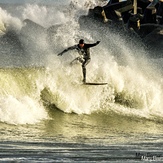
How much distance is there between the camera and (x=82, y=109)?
73.5 ft

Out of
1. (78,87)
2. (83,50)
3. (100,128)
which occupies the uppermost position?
(83,50)

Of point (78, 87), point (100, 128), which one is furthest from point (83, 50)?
point (100, 128)

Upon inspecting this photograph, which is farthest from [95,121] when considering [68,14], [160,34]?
[68,14]

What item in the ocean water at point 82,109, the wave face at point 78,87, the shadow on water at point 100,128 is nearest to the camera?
the ocean water at point 82,109

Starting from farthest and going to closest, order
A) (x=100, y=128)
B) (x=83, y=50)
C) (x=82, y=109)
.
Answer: (x=82, y=109)
(x=83, y=50)
(x=100, y=128)

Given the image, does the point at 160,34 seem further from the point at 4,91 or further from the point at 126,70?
the point at 4,91

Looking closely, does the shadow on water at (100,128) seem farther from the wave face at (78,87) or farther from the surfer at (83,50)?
the surfer at (83,50)

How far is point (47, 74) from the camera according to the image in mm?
22516

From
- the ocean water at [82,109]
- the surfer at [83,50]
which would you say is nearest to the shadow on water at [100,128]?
the ocean water at [82,109]

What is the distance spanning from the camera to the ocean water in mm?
12148

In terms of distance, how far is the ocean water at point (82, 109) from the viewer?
12148 mm

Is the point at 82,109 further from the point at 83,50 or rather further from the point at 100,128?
the point at 100,128

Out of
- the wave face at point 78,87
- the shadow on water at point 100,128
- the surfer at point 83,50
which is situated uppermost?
the surfer at point 83,50

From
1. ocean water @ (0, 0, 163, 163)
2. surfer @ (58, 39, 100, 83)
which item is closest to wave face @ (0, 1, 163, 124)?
ocean water @ (0, 0, 163, 163)
